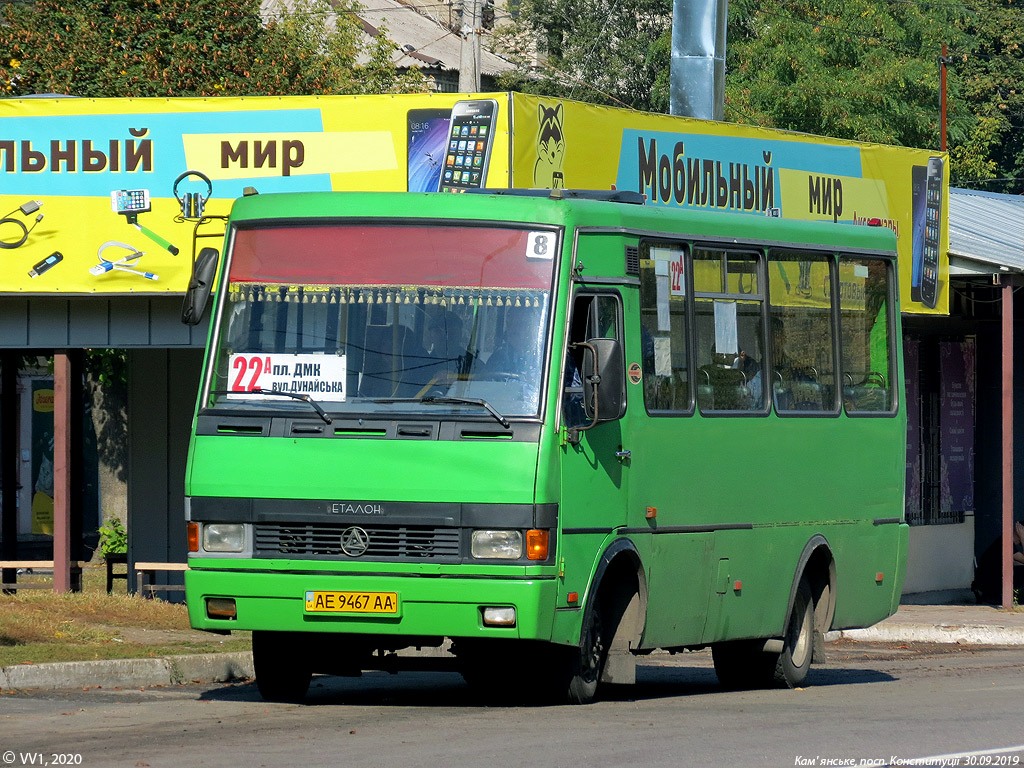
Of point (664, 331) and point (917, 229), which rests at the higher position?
point (917, 229)

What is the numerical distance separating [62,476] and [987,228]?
45.3 ft

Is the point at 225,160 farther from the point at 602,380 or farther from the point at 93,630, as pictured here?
the point at 602,380

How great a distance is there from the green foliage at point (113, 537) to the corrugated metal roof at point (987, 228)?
39.0 feet

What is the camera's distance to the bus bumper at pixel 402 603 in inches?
389

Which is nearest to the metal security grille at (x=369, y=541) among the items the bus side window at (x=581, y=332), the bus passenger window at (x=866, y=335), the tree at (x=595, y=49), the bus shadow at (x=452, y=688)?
the bus side window at (x=581, y=332)

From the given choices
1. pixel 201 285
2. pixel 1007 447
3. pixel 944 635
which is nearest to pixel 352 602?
pixel 201 285

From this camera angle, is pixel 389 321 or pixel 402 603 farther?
pixel 389 321

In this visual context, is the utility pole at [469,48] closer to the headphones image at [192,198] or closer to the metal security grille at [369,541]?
the headphones image at [192,198]

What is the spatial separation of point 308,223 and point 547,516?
89.3 inches

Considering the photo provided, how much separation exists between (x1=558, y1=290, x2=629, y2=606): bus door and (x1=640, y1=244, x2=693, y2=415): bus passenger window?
0.39 metres

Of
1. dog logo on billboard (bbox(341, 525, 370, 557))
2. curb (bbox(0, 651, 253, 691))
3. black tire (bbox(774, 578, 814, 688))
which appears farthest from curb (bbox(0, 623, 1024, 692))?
black tire (bbox(774, 578, 814, 688))

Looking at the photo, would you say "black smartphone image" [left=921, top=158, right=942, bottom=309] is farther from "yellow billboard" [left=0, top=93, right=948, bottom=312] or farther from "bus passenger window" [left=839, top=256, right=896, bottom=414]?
"bus passenger window" [left=839, top=256, right=896, bottom=414]

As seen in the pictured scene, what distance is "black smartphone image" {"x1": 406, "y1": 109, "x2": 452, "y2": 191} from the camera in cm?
1550

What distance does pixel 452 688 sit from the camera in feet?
42.0
